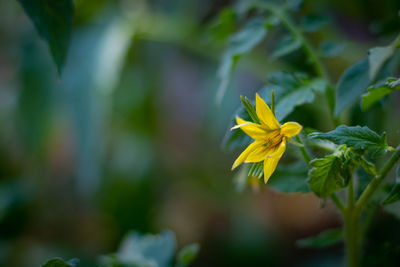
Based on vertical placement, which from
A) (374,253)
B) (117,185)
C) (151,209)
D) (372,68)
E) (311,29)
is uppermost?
(117,185)

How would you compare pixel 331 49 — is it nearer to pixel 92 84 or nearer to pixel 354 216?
pixel 354 216

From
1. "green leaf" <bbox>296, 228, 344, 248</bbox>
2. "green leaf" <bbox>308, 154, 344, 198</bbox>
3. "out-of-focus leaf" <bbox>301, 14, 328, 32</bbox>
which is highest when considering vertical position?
"out-of-focus leaf" <bbox>301, 14, 328, 32</bbox>

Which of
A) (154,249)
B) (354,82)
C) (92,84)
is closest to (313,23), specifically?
(354,82)

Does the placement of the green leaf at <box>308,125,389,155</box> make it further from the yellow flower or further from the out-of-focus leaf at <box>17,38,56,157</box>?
the out-of-focus leaf at <box>17,38,56,157</box>

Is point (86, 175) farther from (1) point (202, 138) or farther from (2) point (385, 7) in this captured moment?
(2) point (385, 7)

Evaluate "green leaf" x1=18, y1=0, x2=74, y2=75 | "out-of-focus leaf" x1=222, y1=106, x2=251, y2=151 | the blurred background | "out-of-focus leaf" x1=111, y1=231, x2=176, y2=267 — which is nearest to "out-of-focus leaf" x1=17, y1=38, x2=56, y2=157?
the blurred background

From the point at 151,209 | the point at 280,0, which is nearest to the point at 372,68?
the point at 280,0

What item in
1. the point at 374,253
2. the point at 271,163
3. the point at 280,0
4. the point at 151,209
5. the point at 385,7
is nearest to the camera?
the point at 271,163

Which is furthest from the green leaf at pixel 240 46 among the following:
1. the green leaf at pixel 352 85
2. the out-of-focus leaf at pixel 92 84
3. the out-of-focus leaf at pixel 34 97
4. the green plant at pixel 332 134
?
the out-of-focus leaf at pixel 34 97
